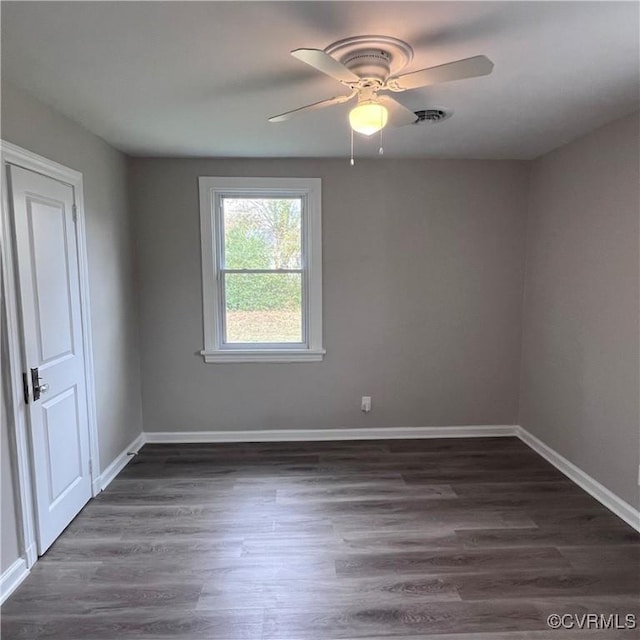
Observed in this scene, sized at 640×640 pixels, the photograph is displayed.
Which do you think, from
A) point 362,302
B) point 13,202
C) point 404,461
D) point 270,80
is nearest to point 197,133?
point 270,80

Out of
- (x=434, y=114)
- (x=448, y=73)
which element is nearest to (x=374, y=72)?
(x=448, y=73)

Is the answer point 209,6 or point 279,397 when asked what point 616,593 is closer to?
point 279,397

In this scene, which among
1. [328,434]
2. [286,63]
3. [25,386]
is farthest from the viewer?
[328,434]

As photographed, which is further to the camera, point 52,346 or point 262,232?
point 262,232

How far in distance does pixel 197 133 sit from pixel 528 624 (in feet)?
10.7

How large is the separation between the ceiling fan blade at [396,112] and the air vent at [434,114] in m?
0.46

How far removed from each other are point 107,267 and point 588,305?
344 centimetres

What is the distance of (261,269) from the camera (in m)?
3.62

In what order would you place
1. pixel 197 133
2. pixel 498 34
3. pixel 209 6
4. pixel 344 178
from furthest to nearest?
pixel 344 178
pixel 197 133
pixel 498 34
pixel 209 6

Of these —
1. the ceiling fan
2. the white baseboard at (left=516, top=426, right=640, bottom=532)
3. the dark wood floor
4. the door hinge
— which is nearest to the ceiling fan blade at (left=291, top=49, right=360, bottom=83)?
the ceiling fan

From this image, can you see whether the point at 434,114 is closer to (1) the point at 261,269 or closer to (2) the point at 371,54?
(2) the point at 371,54

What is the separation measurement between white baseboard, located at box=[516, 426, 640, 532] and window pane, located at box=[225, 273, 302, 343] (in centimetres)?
220

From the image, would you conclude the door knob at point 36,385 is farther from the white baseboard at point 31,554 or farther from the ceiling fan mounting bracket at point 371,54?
the ceiling fan mounting bracket at point 371,54

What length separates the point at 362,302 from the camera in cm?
365
